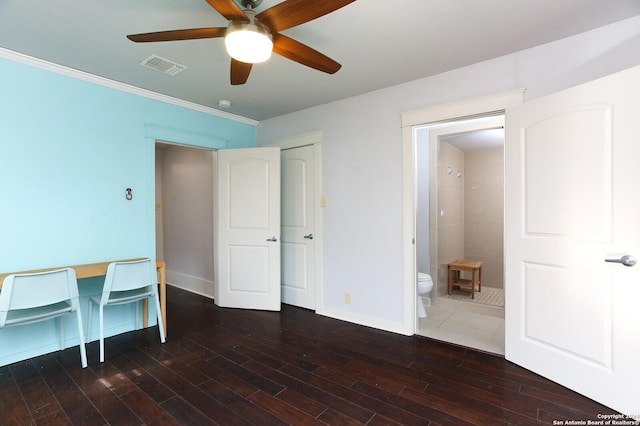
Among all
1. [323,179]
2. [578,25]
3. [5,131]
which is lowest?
[323,179]

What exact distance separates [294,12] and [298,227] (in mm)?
2588

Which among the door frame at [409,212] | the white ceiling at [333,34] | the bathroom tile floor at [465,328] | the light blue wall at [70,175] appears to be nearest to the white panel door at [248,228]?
the light blue wall at [70,175]

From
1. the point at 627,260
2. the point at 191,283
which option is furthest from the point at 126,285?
the point at 627,260

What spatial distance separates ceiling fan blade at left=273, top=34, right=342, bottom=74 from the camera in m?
1.71

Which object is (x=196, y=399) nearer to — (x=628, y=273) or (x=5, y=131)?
(x=5, y=131)

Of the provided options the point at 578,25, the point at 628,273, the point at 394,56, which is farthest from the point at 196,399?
the point at 578,25

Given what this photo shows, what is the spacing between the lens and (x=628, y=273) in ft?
5.65

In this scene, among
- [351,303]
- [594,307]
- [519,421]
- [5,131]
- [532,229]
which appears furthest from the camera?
[351,303]

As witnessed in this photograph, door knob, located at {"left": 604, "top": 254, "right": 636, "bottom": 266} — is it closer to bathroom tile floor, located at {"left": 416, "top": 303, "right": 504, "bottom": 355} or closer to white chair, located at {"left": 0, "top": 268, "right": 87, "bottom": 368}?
bathroom tile floor, located at {"left": 416, "top": 303, "right": 504, "bottom": 355}

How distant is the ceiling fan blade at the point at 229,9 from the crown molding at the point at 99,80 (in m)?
2.01

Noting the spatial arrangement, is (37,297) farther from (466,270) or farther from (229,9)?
(466,270)

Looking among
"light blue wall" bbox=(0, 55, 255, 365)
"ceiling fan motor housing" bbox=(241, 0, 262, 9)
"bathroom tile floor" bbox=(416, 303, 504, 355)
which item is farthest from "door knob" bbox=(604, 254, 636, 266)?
"light blue wall" bbox=(0, 55, 255, 365)

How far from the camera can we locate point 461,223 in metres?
5.02

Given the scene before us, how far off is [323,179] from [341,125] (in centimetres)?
63
